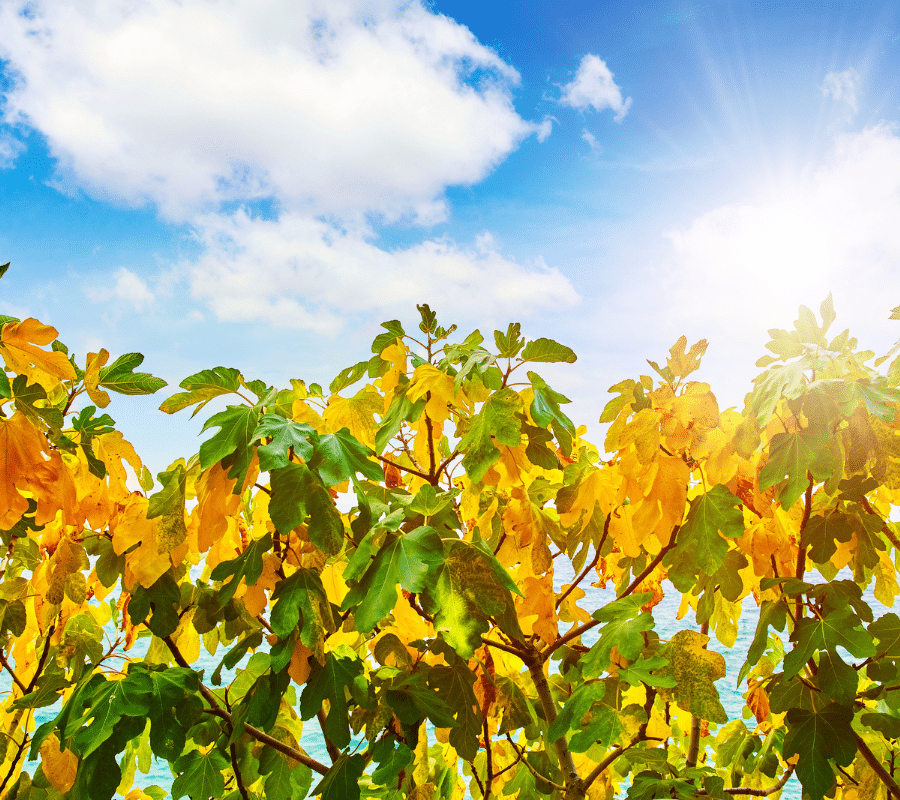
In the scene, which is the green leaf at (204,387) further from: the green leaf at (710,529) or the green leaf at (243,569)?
the green leaf at (710,529)

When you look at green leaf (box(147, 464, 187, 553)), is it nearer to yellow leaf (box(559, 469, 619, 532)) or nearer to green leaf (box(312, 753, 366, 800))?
green leaf (box(312, 753, 366, 800))

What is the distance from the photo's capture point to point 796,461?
113 centimetres

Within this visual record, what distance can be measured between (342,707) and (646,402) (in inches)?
31.5

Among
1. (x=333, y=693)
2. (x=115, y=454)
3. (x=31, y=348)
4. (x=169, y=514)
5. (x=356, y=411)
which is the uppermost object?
(x=356, y=411)

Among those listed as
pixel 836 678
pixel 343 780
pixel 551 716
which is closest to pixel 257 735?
pixel 343 780

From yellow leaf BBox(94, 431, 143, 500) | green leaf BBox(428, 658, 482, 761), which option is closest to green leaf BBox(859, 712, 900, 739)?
green leaf BBox(428, 658, 482, 761)

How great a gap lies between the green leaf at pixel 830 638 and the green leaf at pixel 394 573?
0.64m

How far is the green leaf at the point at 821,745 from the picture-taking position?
3.90 ft

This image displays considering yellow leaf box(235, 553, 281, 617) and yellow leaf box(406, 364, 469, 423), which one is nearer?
yellow leaf box(235, 553, 281, 617)

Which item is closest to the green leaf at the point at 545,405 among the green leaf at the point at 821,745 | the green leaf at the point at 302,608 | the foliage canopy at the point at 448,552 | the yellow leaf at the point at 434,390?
the foliage canopy at the point at 448,552

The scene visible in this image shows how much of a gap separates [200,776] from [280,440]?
856 millimetres

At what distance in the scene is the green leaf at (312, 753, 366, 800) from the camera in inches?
47.6

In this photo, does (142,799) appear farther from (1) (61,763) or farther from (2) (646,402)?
(2) (646,402)

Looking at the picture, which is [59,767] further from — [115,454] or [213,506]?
[213,506]
